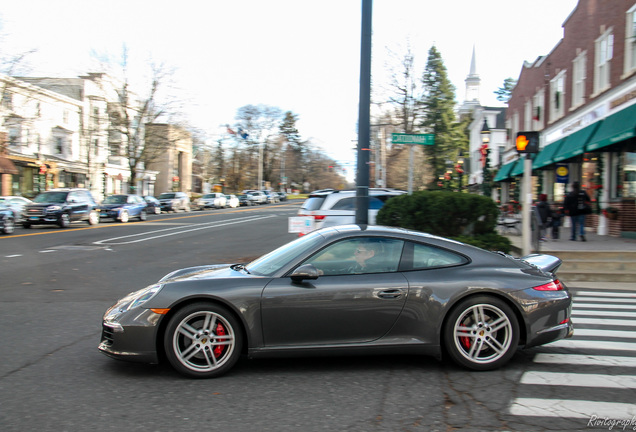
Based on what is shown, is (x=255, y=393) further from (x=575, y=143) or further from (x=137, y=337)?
(x=575, y=143)

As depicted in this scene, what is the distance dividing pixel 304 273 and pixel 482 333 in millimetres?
1735

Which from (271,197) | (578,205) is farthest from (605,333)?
(271,197)

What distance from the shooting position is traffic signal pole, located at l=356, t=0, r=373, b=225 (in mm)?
9766

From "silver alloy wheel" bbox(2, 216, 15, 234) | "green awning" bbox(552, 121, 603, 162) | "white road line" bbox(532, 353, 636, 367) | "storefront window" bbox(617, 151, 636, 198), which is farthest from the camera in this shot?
"silver alloy wheel" bbox(2, 216, 15, 234)

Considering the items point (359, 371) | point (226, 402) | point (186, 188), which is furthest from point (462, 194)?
point (186, 188)

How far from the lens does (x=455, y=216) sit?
11562mm

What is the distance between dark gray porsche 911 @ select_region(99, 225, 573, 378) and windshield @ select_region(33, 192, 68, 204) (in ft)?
72.4

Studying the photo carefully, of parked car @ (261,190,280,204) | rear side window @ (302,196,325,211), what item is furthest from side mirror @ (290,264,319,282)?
parked car @ (261,190,280,204)

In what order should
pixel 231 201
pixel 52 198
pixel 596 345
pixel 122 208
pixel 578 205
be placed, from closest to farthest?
pixel 596 345
pixel 578 205
pixel 52 198
pixel 122 208
pixel 231 201

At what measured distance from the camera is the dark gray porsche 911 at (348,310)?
15.5ft

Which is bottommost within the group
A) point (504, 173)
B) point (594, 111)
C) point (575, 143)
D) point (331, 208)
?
point (331, 208)

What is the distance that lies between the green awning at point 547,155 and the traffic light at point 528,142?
11074mm

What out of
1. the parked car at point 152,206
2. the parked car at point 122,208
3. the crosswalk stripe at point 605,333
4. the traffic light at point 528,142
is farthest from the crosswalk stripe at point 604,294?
the parked car at point 152,206

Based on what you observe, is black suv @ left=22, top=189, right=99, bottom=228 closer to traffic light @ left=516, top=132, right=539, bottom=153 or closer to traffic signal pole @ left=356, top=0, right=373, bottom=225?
traffic signal pole @ left=356, top=0, right=373, bottom=225
